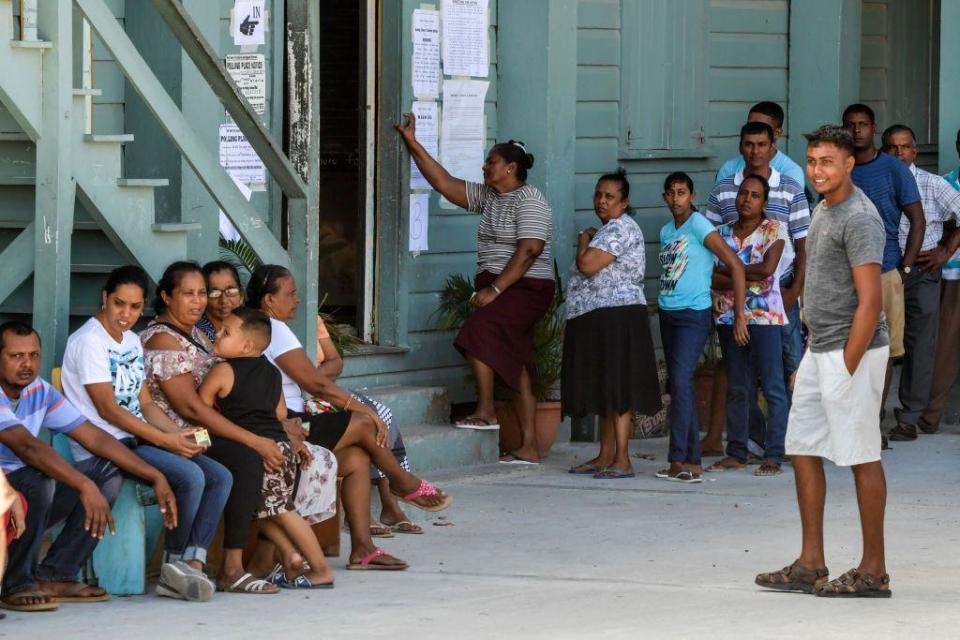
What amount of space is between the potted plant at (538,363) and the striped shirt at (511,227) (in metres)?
0.38

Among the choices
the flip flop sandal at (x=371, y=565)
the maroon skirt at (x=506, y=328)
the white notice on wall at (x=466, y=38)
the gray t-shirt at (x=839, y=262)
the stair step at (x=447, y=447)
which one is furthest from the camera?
the white notice on wall at (x=466, y=38)

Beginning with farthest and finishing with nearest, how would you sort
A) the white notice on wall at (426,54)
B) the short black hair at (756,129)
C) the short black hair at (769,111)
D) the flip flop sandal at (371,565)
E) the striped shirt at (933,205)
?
the striped shirt at (933,205)
the short black hair at (769,111)
the white notice on wall at (426,54)
the short black hair at (756,129)
the flip flop sandal at (371,565)

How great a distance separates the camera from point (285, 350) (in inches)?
298

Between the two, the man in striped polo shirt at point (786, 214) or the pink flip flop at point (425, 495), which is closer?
the pink flip flop at point (425, 495)

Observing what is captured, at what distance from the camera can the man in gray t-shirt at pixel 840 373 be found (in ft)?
21.4

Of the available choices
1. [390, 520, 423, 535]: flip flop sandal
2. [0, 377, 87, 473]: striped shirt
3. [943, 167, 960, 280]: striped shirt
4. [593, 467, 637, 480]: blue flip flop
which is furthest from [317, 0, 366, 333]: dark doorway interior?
[0, 377, 87, 473]: striped shirt

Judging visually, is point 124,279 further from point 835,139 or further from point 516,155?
point 516,155

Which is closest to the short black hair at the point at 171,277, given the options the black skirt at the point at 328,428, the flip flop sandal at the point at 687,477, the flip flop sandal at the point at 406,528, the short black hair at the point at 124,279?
the short black hair at the point at 124,279

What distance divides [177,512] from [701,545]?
2392 millimetres

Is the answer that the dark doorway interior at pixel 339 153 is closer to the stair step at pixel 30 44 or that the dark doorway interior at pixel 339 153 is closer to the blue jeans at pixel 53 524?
the stair step at pixel 30 44

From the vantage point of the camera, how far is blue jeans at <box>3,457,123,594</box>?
20.6ft

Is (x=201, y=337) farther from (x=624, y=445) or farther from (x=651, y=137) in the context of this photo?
(x=651, y=137)

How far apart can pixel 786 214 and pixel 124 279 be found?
171 inches

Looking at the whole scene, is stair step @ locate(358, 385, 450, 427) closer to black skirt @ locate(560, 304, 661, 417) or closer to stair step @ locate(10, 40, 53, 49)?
black skirt @ locate(560, 304, 661, 417)
